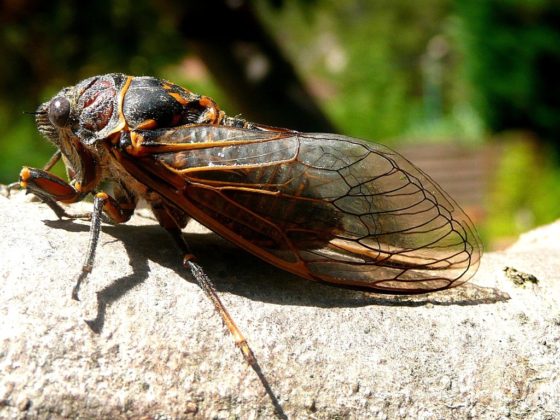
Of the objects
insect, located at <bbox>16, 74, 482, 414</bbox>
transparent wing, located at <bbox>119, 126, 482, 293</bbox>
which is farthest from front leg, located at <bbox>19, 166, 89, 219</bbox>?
transparent wing, located at <bbox>119, 126, 482, 293</bbox>

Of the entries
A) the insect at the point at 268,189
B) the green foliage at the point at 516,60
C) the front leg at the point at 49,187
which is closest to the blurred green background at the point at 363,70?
the green foliage at the point at 516,60

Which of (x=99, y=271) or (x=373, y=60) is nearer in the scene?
(x=99, y=271)

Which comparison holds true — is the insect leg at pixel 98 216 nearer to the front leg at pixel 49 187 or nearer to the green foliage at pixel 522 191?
the front leg at pixel 49 187

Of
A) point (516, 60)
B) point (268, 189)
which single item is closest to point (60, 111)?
point (268, 189)

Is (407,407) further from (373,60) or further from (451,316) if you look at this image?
(373,60)

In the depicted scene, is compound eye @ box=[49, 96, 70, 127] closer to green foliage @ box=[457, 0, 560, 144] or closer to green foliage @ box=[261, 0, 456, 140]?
green foliage @ box=[457, 0, 560, 144]

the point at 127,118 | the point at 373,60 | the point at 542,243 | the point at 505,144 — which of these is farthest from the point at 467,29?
the point at 127,118
